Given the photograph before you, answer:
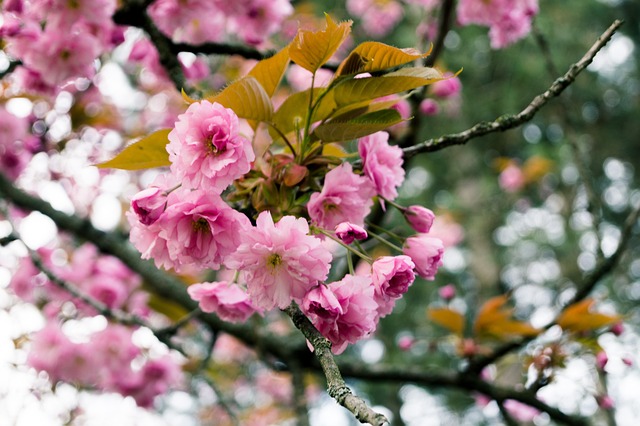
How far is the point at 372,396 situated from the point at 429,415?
2.30 metres

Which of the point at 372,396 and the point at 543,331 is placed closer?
the point at 543,331

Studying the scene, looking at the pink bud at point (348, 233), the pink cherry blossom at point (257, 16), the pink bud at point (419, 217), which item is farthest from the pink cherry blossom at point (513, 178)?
the pink bud at point (348, 233)

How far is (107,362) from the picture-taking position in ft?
8.04

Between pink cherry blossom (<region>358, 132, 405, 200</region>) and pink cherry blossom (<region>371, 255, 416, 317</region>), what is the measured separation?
5.4 inches

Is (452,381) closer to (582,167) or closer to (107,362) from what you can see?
(582,167)

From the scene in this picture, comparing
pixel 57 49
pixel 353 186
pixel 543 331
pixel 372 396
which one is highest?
pixel 353 186

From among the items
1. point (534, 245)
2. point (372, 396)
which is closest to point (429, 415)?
point (372, 396)

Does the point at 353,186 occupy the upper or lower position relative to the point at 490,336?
upper

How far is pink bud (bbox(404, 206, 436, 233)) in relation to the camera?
0.98 metres

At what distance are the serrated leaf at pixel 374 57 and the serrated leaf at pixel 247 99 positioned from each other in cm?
12

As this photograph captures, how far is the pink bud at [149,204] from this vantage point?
0.78m

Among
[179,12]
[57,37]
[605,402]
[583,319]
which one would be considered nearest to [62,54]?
[57,37]

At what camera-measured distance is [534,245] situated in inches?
309

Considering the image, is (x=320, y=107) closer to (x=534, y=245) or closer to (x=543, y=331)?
(x=543, y=331)
